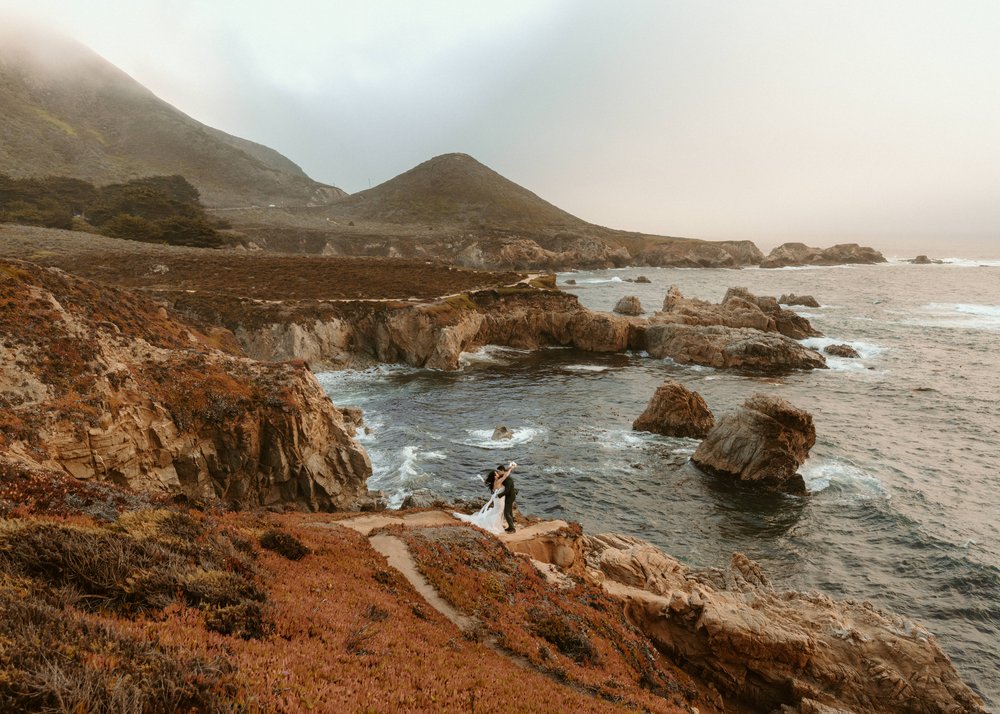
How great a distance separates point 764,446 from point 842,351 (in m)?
39.0

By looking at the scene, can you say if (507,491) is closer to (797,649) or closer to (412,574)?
(412,574)

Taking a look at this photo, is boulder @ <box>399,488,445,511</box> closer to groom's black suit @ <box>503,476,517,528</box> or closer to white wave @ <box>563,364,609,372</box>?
groom's black suit @ <box>503,476,517,528</box>

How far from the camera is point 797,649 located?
15148 millimetres

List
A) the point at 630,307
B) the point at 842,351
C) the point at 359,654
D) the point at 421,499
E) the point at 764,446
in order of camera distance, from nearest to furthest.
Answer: the point at 359,654 → the point at 421,499 → the point at 764,446 → the point at 842,351 → the point at 630,307

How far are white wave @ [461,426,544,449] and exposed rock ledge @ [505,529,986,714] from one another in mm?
16038

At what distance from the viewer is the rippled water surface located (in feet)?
71.3

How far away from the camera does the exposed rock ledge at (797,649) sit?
14.7 meters

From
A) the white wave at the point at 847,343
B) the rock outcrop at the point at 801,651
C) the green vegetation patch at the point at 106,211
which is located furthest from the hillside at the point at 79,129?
the white wave at the point at 847,343

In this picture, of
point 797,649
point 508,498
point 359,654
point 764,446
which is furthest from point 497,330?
point 359,654

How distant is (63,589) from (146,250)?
73448 millimetres

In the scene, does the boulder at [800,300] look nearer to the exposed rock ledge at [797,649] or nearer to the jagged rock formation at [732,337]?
the jagged rock formation at [732,337]

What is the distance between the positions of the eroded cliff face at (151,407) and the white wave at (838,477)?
26.4 meters

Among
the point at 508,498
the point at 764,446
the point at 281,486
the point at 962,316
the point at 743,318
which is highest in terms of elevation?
the point at 743,318

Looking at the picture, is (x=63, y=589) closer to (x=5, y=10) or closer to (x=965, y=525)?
(x=965, y=525)
